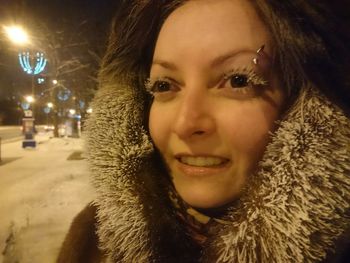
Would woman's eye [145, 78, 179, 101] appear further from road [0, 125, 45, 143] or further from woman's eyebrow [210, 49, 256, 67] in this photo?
road [0, 125, 45, 143]

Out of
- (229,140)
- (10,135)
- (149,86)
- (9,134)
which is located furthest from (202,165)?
(9,134)

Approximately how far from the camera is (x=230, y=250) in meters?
0.95

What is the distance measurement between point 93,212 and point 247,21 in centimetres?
102

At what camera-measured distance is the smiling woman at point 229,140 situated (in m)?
0.88

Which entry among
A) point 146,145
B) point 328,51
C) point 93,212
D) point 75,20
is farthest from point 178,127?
point 75,20

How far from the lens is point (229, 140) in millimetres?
969

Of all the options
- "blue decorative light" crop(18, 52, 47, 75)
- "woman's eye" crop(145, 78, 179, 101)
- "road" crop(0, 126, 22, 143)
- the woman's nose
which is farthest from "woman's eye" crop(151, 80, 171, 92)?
"road" crop(0, 126, 22, 143)

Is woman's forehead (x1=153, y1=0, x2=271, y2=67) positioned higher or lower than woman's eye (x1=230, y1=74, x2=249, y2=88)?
higher

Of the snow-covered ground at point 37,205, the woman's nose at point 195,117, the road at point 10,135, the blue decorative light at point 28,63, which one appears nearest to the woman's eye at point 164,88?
the woman's nose at point 195,117

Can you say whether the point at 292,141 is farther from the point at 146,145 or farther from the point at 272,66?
the point at 146,145

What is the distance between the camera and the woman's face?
0.98 meters

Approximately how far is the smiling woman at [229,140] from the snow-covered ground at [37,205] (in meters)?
0.27

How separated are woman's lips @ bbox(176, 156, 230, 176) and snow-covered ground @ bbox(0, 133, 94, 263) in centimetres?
44

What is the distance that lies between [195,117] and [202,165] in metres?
0.16
